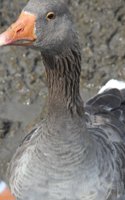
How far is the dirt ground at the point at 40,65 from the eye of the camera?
401 centimetres

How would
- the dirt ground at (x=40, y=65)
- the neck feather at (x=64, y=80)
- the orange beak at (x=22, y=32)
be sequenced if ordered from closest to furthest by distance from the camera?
the orange beak at (x=22, y=32) → the neck feather at (x=64, y=80) → the dirt ground at (x=40, y=65)

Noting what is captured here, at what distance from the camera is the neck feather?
2494 millimetres

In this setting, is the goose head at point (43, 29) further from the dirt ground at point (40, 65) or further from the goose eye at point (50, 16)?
the dirt ground at point (40, 65)

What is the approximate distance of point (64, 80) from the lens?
2.59 m

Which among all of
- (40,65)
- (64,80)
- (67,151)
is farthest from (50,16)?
(40,65)

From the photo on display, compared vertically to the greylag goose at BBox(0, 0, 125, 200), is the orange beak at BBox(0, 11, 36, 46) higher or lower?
higher

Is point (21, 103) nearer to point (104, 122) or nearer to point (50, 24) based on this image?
point (104, 122)

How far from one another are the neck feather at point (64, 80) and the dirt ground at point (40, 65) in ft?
3.93

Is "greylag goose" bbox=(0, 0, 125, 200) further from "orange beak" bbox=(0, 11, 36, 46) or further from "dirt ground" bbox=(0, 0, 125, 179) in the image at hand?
"dirt ground" bbox=(0, 0, 125, 179)

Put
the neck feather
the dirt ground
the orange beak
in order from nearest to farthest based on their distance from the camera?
the orange beak
the neck feather
the dirt ground

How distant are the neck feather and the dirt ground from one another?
120cm

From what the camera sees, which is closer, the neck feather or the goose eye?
the goose eye

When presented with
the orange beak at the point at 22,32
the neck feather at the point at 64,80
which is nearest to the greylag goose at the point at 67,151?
the neck feather at the point at 64,80

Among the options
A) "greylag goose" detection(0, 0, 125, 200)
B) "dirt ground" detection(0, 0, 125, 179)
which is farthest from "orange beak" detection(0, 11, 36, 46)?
"dirt ground" detection(0, 0, 125, 179)
